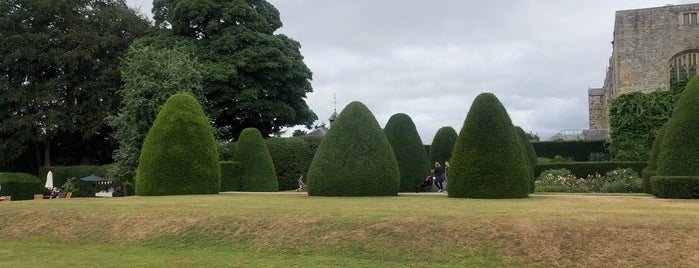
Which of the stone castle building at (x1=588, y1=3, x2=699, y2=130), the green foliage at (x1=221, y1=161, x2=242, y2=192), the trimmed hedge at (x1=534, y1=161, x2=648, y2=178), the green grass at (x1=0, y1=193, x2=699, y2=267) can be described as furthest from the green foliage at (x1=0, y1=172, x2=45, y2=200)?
the stone castle building at (x1=588, y1=3, x2=699, y2=130)

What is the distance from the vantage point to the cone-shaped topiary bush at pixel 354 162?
18500mm

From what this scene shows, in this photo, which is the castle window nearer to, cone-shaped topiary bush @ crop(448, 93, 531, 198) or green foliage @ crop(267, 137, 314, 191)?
green foliage @ crop(267, 137, 314, 191)

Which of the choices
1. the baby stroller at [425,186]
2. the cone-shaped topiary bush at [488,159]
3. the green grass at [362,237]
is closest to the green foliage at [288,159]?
the baby stroller at [425,186]

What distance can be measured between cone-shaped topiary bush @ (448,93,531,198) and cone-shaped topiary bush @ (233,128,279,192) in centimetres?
1105

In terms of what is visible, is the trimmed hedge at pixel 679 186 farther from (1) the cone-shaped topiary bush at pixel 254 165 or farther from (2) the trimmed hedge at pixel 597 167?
(1) the cone-shaped topiary bush at pixel 254 165

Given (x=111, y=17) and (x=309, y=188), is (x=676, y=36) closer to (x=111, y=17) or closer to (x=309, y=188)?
(x=309, y=188)

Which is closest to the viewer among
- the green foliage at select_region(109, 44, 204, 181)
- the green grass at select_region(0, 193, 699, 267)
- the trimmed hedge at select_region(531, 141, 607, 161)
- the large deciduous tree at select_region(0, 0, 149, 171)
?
the green grass at select_region(0, 193, 699, 267)

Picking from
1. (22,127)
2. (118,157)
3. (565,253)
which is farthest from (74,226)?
(22,127)

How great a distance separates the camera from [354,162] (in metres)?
18.7

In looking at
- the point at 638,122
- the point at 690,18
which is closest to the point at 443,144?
the point at 638,122

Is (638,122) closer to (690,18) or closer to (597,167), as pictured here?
(597,167)

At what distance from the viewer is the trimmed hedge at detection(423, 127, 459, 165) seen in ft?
88.3

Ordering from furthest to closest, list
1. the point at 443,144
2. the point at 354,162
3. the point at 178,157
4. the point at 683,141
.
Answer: the point at 443,144 < the point at 178,157 < the point at 354,162 < the point at 683,141

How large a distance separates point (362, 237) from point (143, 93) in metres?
23.9
